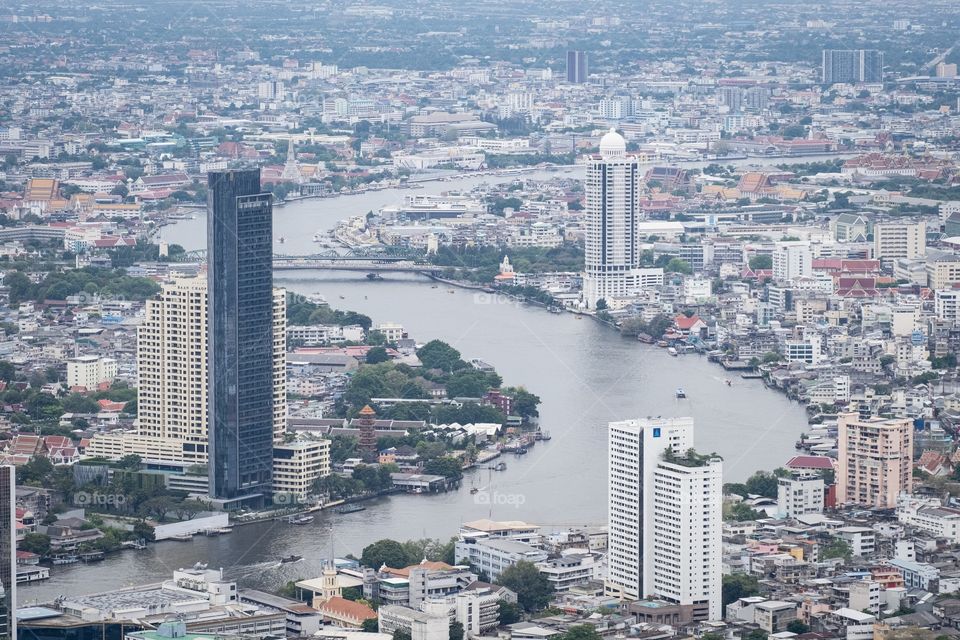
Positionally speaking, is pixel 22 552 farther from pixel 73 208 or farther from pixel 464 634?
pixel 73 208

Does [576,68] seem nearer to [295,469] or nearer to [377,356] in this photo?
[377,356]

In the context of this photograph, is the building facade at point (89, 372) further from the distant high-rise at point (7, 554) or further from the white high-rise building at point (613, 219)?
the distant high-rise at point (7, 554)

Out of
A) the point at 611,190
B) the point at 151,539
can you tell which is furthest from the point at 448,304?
the point at 151,539

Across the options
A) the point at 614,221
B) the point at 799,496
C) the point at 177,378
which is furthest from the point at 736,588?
the point at 614,221

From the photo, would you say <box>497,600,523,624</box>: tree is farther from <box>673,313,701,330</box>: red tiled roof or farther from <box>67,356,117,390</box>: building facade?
<box>673,313,701,330</box>: red tiled roof

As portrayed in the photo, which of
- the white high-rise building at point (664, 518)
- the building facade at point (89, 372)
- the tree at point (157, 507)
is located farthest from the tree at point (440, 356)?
the white high-rise building at point (664, 518)
